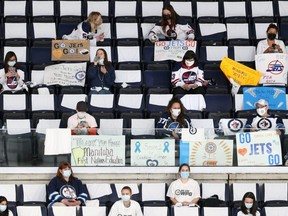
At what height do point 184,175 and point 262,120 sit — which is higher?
point 262,120

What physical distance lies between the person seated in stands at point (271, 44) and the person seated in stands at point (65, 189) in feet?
15.2

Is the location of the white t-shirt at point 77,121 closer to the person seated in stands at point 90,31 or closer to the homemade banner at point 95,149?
the homemade banner at point 95,149

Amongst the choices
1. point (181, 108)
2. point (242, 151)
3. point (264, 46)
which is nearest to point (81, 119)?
point (181, 108)

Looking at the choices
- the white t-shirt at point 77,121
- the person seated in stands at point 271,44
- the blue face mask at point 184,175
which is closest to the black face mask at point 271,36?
the person seated in stands at point 271,44

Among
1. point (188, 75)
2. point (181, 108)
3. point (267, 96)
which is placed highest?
point (188, 75)

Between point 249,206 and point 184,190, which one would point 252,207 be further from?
point 184,190

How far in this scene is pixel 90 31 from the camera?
974 inches

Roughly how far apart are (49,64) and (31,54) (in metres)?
0.41

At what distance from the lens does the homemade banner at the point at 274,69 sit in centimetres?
2405

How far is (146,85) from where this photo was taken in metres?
23.9

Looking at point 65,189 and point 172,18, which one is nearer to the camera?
point 65,189

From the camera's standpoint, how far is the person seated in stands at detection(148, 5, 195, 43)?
24.7 m

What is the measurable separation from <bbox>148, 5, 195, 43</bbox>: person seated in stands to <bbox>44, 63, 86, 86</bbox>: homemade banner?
1.47 m

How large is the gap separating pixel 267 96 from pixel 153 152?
2.73 m
